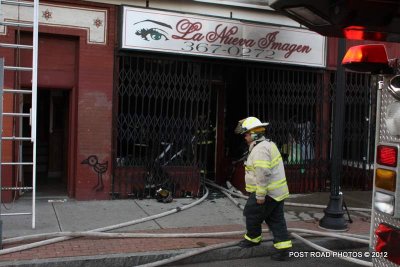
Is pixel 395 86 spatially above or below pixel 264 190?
above

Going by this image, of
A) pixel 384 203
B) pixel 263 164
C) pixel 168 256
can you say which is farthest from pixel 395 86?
pixel 168 256

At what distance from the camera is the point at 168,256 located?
18.5 feet

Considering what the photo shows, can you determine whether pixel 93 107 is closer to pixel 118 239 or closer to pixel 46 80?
pixel 46 80

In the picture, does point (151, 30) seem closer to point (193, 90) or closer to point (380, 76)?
point (193, 90)

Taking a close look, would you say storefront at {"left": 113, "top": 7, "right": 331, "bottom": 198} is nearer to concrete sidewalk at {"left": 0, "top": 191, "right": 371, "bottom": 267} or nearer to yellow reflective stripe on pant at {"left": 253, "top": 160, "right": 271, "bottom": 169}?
concrete sidewalk at {"left": 0, "top": 191, "right": 371, "bottom": 267}

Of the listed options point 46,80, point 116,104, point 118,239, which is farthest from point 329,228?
point 46,80

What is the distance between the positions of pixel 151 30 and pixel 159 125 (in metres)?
1.76

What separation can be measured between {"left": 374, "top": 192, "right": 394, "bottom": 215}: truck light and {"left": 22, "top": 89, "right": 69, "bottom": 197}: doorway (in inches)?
321

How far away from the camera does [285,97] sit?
979 centimetres

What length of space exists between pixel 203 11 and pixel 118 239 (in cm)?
485

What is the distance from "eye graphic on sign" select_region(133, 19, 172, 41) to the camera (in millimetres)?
8427

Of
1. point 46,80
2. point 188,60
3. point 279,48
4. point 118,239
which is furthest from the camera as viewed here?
point 279,48

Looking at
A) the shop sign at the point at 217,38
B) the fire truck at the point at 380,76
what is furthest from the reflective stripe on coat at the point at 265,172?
the shop sign at the point at 217,38

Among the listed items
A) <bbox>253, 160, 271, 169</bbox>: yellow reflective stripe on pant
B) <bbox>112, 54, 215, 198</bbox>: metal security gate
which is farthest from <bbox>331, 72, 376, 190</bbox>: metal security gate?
<bbox>253, 160, 271, 169</bbox>: yellow reflective stripe on pant
